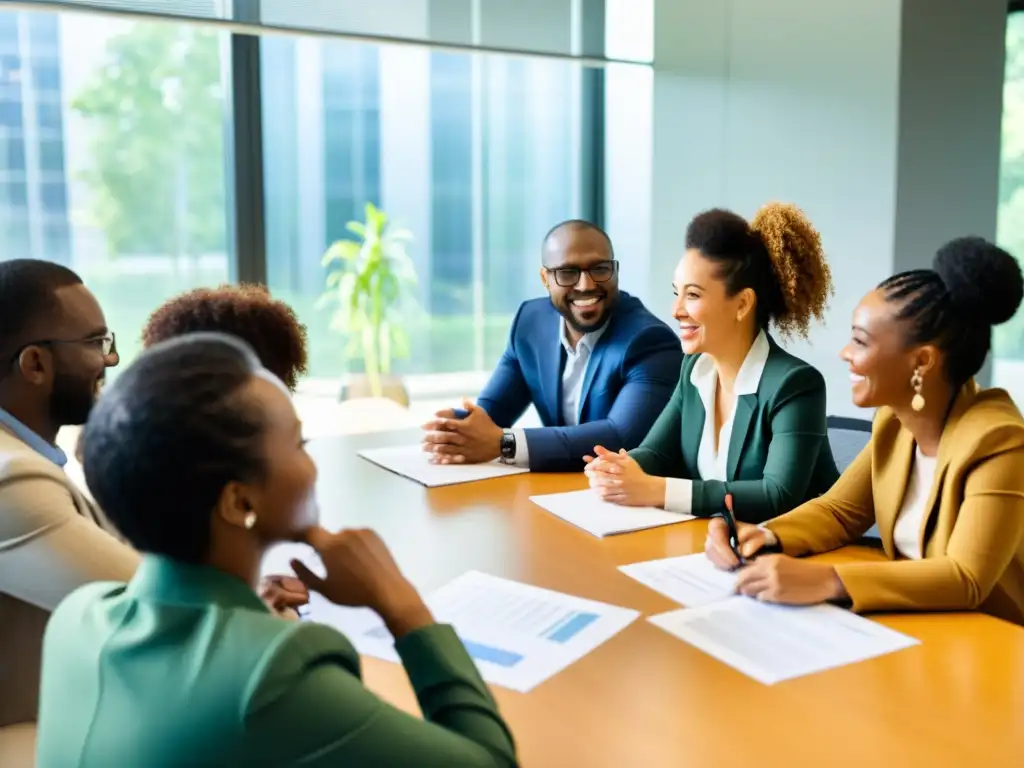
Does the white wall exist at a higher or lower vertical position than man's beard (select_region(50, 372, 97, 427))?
higher

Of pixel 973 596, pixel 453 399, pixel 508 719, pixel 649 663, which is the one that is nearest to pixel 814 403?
pixel 973 596

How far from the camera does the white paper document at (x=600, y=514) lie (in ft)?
6.58

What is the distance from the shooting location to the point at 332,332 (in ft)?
15.6

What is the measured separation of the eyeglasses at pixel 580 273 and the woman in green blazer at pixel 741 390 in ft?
1.67

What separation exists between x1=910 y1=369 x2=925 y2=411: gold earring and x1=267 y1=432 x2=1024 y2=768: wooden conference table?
37 centimetres

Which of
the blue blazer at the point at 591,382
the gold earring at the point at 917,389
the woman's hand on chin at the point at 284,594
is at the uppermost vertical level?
the gold earring at the point at 917,389

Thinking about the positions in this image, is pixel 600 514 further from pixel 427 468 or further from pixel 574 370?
pixel 574 370

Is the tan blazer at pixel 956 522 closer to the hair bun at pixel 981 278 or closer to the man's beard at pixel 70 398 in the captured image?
the hair bun at pixel 981 278

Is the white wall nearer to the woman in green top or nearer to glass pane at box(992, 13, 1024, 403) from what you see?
glass pane at box(992, 13, 1024, 403)

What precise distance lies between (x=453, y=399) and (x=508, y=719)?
378cm

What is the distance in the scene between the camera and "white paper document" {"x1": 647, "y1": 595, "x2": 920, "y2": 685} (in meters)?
1.38

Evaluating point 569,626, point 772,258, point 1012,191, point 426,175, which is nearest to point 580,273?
point 772,258

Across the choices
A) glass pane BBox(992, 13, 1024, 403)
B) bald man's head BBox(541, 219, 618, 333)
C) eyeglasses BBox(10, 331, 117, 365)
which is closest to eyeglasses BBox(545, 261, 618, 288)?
bald man's head BBox(541, 219, 618, 333)

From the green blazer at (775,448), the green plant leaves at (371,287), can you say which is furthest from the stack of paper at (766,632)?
the green plant leaves at (371,287)
